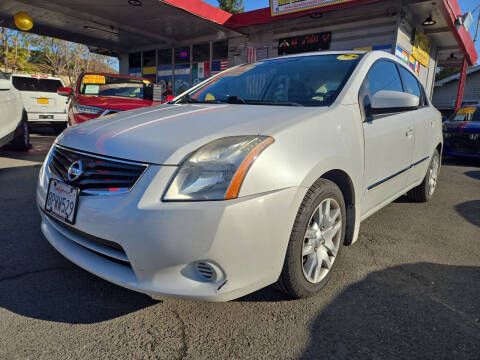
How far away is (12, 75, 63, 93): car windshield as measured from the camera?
8916 mm

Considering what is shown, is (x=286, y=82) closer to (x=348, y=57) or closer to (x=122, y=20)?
(x=348, y=57)

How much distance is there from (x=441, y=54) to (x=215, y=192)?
48.4ft

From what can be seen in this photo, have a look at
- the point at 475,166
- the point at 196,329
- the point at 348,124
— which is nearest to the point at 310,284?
the point at 196,329

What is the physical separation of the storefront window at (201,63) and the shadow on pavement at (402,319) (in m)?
10.9

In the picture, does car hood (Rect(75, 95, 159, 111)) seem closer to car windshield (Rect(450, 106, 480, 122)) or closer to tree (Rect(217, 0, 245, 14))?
car windshield (Rect(450, 106, 480, 122))

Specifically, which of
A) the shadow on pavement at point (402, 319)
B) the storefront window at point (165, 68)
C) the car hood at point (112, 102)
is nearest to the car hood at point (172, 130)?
the shadow on pavement at point (402, 319)

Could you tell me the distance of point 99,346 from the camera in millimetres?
1481

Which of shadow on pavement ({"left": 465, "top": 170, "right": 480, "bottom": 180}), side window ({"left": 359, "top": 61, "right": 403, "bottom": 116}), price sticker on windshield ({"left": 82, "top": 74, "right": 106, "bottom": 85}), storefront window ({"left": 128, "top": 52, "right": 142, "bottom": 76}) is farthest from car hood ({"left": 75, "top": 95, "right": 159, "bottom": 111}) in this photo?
storefront window ({"left": 128, "top": 52, "right": 142, "bottom": 76})

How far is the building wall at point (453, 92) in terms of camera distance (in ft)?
76.1

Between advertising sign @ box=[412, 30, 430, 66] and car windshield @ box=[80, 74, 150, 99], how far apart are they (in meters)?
7.96

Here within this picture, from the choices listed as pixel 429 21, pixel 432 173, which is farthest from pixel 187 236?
pixel 429 21

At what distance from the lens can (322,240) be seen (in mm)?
1929

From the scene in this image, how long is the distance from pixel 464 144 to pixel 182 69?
972 cm

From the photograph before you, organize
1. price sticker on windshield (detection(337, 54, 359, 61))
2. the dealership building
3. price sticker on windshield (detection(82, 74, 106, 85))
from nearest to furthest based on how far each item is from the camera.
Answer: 1. price sticker on windshield (detection(337, 54, 359, 61))
2. price sticker on windshield (detection(82, 74, 106, 85))
3. the dealership building
